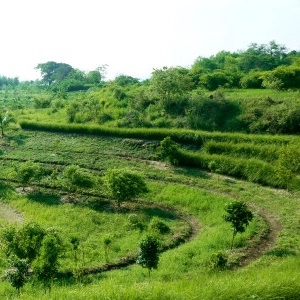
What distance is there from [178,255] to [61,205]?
1467 cm

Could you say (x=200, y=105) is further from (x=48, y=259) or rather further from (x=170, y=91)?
(x=48, y=259)

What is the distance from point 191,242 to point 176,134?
2048 cm

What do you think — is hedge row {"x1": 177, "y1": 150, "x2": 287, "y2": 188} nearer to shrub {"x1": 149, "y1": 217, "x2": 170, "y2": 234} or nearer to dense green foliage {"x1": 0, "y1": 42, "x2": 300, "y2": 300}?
dense green foliage {"x1": 0, "y1": 42, "x2": 300, "y2": 300}

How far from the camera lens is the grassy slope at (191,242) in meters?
11.2

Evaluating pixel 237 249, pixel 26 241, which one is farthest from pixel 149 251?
pixel 26 241

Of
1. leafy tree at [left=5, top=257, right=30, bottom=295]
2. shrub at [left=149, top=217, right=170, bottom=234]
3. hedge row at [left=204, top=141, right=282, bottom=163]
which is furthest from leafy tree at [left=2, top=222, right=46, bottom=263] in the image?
hedge row at [left=204, top=141, right=282, bottom=163]

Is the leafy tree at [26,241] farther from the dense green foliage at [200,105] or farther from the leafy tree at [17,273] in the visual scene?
the dense green foliage at [200,105]

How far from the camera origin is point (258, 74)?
197 ft

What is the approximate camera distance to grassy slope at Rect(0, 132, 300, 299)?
11164 millimetres

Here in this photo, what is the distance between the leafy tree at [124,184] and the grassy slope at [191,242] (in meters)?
2.39

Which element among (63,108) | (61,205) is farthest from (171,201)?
(63,108)

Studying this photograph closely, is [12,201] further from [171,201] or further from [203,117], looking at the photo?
[203,117]

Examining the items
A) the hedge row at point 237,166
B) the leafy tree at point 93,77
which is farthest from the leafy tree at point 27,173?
the leafy tree at point 93,77

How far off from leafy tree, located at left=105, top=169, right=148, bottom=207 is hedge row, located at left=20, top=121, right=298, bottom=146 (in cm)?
1176
